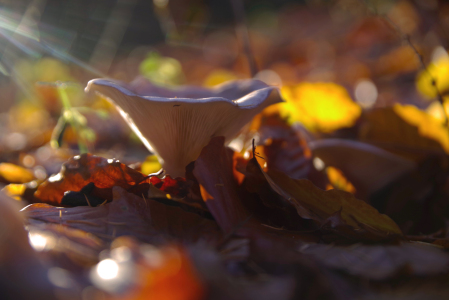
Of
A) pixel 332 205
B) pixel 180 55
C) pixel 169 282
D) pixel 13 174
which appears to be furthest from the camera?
pixel 180 55

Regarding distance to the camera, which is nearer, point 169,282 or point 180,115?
point 169,282

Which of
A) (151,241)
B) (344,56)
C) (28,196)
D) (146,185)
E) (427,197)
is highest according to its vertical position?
(344,56)

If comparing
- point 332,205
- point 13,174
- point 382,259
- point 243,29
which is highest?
point 243,29

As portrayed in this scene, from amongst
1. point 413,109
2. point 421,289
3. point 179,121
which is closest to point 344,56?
point 413,109

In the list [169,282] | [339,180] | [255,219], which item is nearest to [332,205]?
[255,219]

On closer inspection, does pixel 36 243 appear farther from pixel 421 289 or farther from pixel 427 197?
pixel 427 197

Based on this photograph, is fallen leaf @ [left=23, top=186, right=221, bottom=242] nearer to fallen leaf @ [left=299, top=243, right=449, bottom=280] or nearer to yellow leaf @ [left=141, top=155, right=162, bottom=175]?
fallen leaf @ [left=299, top=243, right=449, bottom=280]

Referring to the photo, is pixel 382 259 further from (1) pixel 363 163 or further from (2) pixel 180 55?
(2) pixel 180 55
